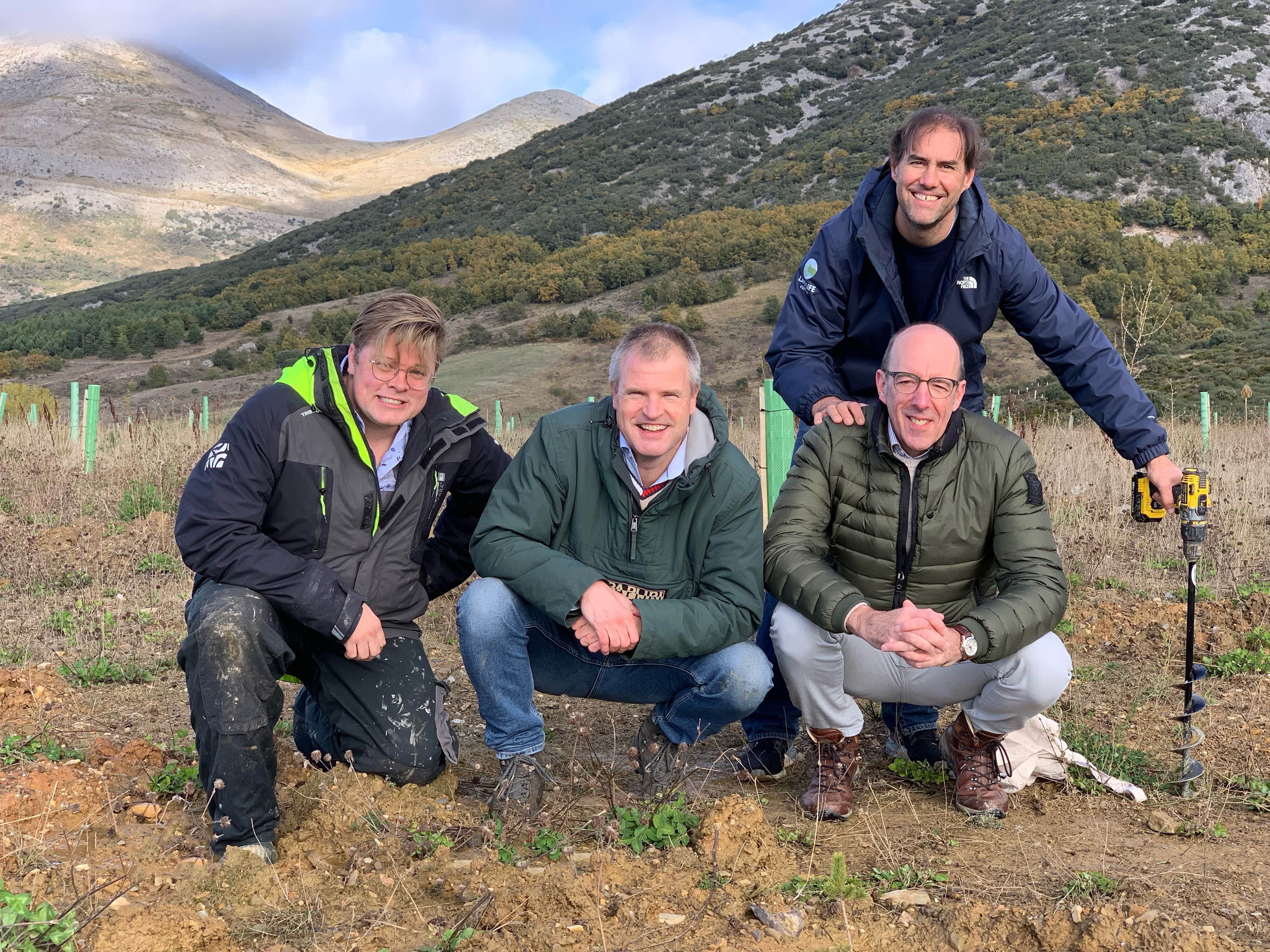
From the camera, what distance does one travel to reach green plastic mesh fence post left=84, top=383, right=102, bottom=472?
31.3 feet

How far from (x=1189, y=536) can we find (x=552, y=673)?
2155mm

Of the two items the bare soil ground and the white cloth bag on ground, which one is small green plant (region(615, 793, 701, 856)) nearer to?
the bare soil ground

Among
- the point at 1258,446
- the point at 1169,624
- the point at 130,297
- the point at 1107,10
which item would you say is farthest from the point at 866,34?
the point at 1169,624

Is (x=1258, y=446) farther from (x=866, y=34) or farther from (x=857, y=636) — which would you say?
(x=866, y=34)

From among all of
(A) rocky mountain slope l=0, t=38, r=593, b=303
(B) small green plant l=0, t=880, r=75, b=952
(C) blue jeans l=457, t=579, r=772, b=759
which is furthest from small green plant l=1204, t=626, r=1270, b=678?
(A) rocky mountain slope l=0, t=38, r=593, b=303

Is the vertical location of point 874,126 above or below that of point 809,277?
above

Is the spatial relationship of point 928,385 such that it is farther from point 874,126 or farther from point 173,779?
point 874,126

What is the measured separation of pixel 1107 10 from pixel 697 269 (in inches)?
1368

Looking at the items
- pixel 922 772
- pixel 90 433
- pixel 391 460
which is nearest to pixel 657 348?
pixel 391 460

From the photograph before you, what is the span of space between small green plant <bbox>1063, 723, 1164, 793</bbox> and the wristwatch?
0.81 metres

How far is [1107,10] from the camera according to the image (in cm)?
5350

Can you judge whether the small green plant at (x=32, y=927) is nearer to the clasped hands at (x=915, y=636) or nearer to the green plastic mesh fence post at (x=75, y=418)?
the clasped hands at (x=915, y=636)

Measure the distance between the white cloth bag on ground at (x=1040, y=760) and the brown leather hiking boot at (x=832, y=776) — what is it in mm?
504

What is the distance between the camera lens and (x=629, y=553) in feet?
10.2
